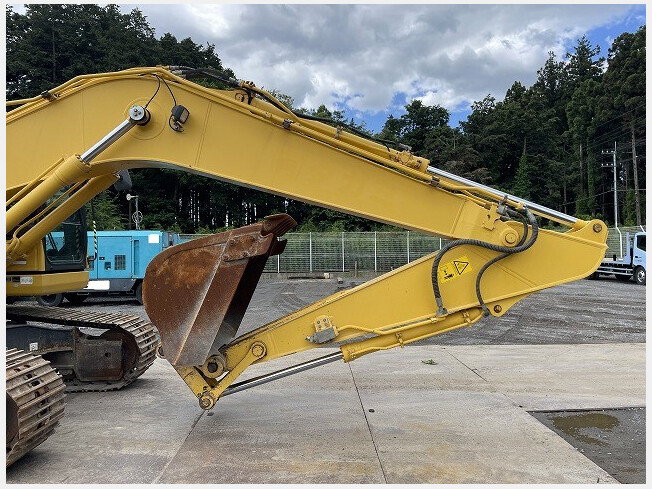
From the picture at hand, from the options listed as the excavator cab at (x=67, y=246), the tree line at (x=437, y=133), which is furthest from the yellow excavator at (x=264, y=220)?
the tree line at (x=437, y=133)

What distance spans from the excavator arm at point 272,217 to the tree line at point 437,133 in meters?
39.0

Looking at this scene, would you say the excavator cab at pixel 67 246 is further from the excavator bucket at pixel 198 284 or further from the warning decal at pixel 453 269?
the warning decal at pixel 453 269

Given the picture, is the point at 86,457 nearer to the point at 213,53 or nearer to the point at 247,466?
the point at 247,466

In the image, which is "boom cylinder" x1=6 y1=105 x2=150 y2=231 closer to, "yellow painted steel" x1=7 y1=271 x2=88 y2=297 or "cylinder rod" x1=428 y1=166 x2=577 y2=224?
"yellow painted steel" x1=7 y1=271 x2=88 y2=297

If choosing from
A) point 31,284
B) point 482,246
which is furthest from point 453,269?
point 31,284

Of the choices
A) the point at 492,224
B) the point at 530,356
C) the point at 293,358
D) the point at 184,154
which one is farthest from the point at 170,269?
the point at 530,356

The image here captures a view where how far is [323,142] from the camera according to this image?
437 cm

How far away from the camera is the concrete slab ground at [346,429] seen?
13.7ft

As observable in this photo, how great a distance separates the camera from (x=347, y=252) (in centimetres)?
2927

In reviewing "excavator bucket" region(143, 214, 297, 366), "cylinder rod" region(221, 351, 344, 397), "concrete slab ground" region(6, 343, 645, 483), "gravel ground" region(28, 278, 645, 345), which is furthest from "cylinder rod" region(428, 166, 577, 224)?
"gravel ground" region(28, 278, 645, 345)

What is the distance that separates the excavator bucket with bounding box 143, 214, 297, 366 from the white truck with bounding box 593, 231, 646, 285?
22.7 m

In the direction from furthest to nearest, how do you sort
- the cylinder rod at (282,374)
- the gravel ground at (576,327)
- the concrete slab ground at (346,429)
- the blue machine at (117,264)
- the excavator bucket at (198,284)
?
the blue machine at (117,264)
the gravel ground at (576,327)
the cylinder rod at (282,374)
the excavator bucket at (198,284)
the concrete slab ground at (346,429)

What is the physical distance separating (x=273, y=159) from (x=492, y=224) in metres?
Answer: 1.74

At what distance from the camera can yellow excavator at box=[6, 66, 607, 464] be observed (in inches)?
171
